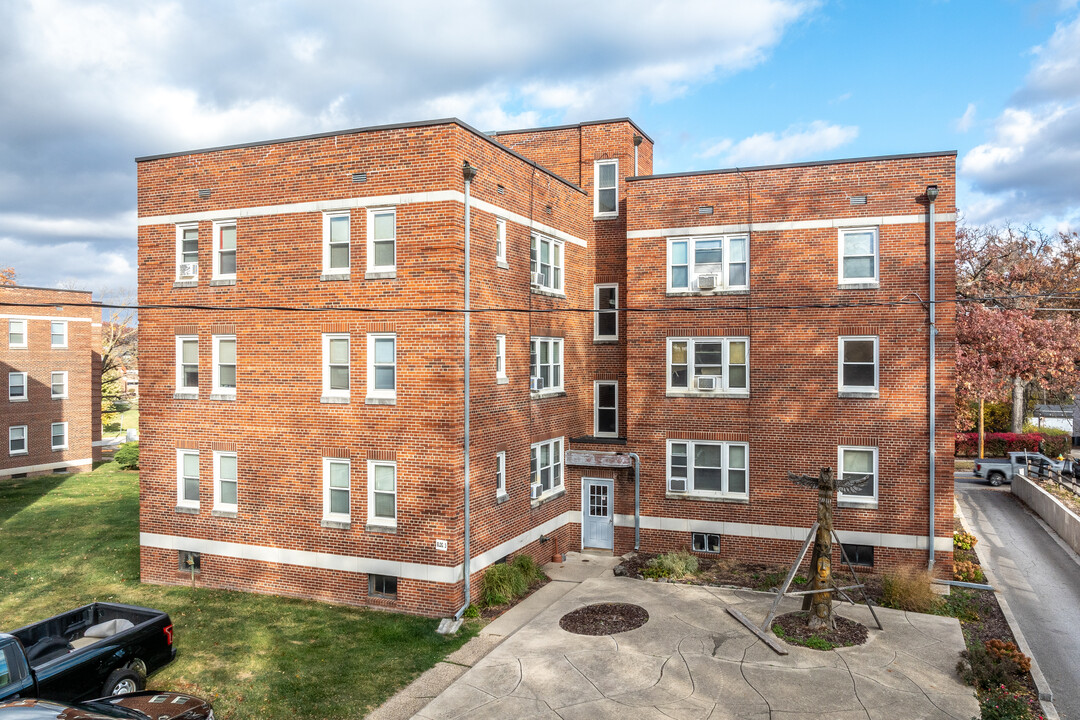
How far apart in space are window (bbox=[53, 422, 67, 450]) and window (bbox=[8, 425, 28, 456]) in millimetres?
1556

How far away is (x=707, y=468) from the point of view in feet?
66.8

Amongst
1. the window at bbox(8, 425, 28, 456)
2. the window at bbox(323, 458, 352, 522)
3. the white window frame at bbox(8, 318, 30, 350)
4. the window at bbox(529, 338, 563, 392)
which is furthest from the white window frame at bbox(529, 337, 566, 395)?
the window at bbox(8, 425, 28, 456)

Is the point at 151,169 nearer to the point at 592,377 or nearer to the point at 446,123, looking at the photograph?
the point at 446,123

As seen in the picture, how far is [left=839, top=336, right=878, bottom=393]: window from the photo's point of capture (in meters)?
19.0

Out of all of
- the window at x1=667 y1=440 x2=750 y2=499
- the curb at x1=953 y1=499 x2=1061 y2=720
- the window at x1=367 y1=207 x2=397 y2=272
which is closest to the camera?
the curb at x1=953 y1=499 x2=1061 y2=720

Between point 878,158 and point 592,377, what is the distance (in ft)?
32.7

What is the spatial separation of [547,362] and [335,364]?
6.09 meters

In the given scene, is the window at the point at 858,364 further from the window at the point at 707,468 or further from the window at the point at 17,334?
the window at the point at 17,334

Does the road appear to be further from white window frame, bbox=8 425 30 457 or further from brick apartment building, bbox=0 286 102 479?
white window frame, bbox=8 425 30 457

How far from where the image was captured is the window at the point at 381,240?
16.4 m

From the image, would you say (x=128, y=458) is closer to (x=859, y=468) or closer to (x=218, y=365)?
(x=218, y=365)

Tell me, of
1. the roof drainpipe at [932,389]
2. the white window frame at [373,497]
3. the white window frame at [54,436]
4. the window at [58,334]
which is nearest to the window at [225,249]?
the white window frame at [373,497]

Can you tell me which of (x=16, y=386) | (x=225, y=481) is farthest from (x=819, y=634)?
(x=16, y=386)

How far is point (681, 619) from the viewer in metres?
15.3
